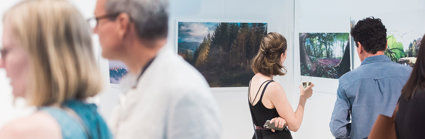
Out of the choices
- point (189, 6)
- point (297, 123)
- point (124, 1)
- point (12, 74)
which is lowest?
point (297, 123)

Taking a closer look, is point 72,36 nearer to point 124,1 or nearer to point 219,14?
point 124,1

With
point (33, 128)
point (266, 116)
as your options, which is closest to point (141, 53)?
point (33, 128)

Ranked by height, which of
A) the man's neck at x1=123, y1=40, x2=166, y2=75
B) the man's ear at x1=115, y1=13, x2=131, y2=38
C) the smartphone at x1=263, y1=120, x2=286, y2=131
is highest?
the man's ear at x1=115, y1=13, x2=131, y2=38

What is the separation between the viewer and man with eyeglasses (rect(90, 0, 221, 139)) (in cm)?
128

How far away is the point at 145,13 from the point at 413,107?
1.25 m

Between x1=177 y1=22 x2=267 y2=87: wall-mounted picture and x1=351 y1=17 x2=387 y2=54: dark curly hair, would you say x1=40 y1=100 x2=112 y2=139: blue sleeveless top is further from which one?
x1=177 y1=22 x2=267 y2=87: wall-mounted picture

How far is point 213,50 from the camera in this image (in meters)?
5.52

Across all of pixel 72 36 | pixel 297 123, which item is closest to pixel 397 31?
pixel 297 123

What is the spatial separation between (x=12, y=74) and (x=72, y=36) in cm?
17

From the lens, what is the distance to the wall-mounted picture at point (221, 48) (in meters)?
5.39

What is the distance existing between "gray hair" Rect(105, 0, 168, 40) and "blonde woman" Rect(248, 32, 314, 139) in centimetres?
200

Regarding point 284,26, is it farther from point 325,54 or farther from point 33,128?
point 33,128

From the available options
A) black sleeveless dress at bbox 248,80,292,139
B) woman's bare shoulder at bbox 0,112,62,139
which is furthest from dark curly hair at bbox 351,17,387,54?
woman's bare shoulder at bbox 0,112,62,139

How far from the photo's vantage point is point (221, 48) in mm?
5547
